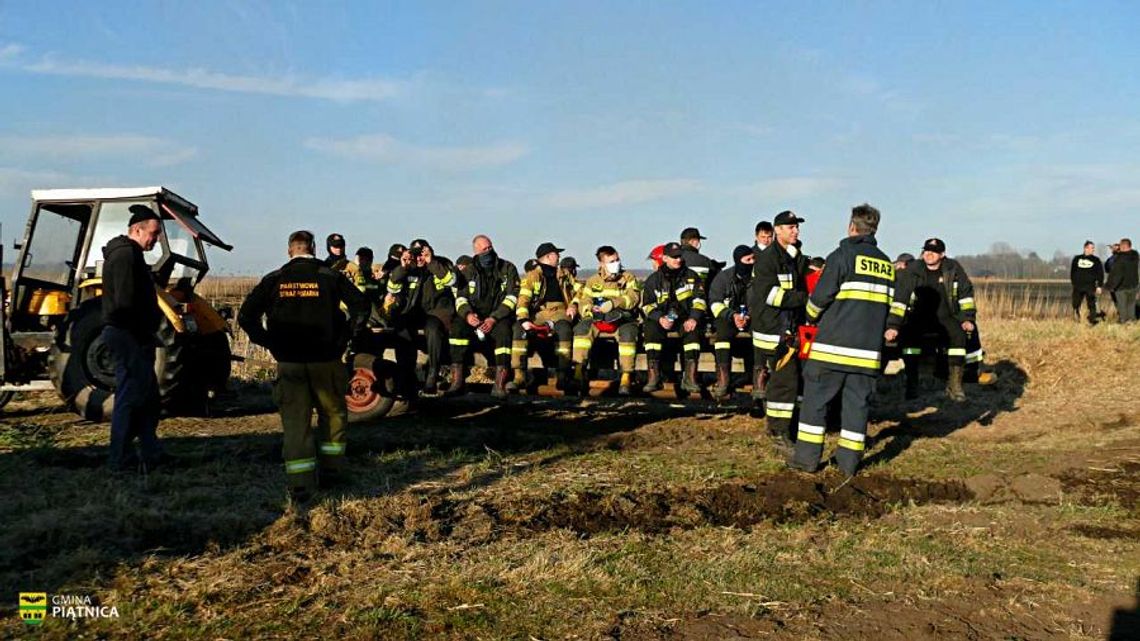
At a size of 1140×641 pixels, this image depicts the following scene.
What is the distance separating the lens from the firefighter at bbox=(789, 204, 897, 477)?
748 cm

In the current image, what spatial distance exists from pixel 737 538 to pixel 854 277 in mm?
2555

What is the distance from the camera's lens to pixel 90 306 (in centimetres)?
936

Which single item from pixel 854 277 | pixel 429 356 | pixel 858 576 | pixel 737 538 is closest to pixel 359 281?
pixel 429 356

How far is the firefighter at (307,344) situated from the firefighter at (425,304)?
2893 millimetres

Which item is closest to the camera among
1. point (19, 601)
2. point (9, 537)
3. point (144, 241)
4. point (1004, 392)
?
point (19, 601)

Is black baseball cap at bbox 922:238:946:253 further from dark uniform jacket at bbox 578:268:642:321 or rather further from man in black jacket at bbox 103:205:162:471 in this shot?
man in black jacket at bbox 103:205:162:471

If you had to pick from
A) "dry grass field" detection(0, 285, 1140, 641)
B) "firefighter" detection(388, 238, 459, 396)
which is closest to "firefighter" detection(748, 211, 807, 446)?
"dry grass field" detection(0, 285, 1140, 641)

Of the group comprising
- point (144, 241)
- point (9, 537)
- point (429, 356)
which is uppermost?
point (144, 241)

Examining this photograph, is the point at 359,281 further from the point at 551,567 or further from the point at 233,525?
the point at 551,567

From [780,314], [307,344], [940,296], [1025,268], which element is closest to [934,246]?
[940,296]

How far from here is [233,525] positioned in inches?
226

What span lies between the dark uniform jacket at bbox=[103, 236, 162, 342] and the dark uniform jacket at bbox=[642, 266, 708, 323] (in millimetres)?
4616

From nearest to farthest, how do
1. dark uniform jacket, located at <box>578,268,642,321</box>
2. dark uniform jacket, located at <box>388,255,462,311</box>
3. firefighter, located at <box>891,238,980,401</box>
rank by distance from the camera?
dark uniform jacket, located at <box>578,268,642,321</box>
dark uniform jacket, located at <box>388,255,462,311</box>
firefighter, located at <box>891,238,980,401</box>

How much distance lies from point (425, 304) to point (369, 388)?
118 centimetres
